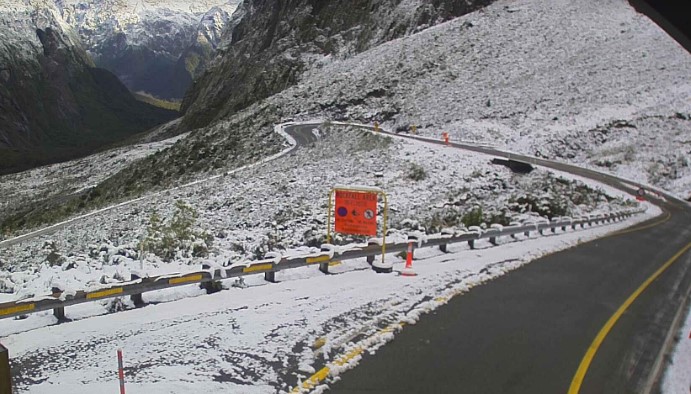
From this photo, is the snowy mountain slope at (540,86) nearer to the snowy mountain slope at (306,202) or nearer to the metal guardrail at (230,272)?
the snowy mountain slope at (306,202)

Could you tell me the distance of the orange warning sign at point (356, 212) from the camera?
11391 millimetres

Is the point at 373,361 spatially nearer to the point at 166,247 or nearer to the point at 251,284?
the point at 251,284

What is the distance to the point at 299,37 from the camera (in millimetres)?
85062

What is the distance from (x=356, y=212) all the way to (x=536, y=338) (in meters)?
5.05

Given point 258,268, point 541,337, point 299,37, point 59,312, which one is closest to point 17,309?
point 59,312

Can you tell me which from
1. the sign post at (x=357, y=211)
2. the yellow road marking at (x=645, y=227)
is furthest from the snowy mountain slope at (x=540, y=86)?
the sign post at (x=357, y=211)

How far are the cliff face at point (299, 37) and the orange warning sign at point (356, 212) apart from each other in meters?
58.6

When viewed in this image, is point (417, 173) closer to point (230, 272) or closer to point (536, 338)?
point (230, 272)

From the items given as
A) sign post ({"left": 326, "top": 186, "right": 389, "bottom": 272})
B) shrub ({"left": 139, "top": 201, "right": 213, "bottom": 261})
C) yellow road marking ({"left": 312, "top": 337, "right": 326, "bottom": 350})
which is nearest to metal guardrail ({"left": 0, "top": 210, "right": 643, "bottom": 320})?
sign post ({"left": 326, "top": 186, "right": 389, "bottom": 272})

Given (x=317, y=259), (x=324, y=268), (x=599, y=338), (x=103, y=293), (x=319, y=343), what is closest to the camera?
(x=319, y=343)

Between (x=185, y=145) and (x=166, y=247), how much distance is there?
1361 inches

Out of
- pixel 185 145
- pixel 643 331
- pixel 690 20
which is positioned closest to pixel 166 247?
pixel 643 331

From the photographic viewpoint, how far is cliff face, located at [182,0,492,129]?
221ft

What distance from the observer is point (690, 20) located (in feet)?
15.2
